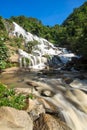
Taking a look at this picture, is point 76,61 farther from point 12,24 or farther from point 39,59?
point 12,24

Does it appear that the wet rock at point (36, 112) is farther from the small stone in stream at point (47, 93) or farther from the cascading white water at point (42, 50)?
the cascading white water at point (42, 50)

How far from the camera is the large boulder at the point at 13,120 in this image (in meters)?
10.1

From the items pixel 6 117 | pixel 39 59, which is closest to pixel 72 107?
pixel 6 117

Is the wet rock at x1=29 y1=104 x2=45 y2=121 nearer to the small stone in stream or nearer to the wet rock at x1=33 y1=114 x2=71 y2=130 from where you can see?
the wet rock at x1=33 y1=114 x2=71 y2=130

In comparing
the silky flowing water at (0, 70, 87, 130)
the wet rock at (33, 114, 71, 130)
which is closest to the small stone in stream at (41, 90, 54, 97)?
the silky flowing water at (0, 70, 87, 130)

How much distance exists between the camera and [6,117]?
10633mm

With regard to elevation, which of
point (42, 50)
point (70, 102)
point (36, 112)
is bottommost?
point (70, 102)

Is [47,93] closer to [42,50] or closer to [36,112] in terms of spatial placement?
[36,112]

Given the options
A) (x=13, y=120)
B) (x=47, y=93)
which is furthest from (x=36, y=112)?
(x=47, y=93)

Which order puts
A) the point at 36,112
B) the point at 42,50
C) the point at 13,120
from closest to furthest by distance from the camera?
the point at 13,120
the point at 36,112
the point at 42,50

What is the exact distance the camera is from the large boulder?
10.1 meters

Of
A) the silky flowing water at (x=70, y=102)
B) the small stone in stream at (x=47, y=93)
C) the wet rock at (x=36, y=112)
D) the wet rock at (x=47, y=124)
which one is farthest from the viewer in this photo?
the small stone in stream at (x=47, y=93)

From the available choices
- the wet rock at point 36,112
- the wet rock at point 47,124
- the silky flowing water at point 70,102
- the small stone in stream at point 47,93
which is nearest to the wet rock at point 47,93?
the small stone in stream at point 47,93

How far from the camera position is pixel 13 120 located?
10.6m
